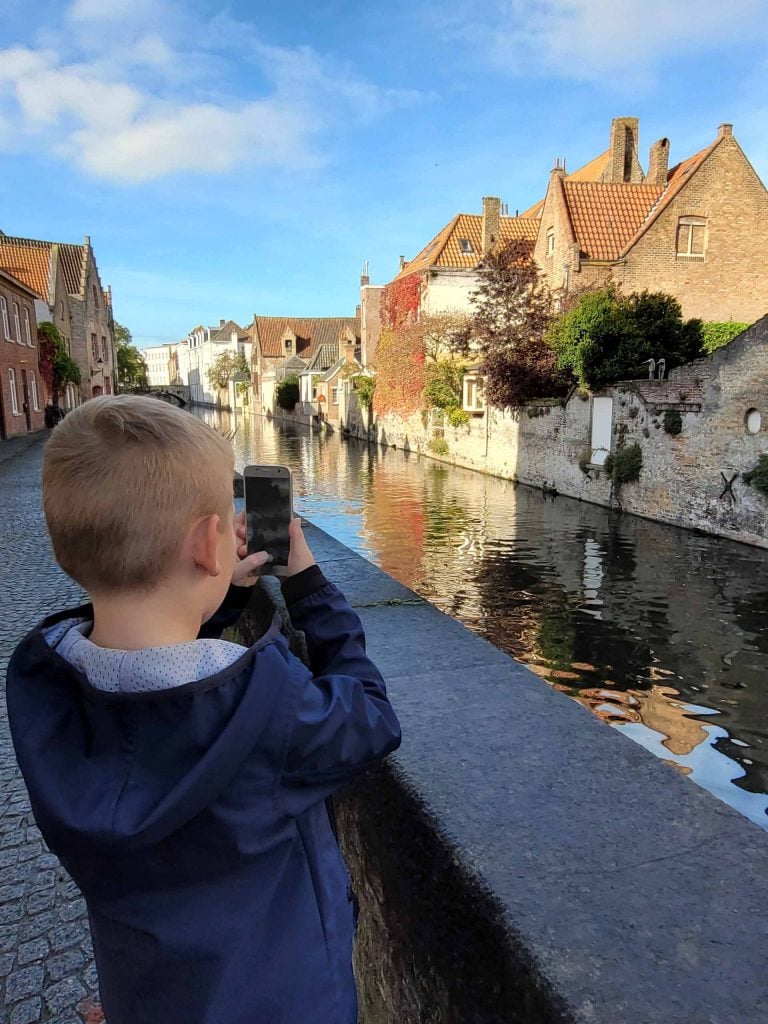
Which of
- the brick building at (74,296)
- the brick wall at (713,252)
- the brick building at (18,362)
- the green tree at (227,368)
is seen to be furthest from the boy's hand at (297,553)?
the green tree at (227,368)

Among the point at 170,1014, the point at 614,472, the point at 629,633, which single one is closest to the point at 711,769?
the point at 629,633

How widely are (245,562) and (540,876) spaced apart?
A: 30.1 inches

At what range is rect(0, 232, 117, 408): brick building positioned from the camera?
33.7m

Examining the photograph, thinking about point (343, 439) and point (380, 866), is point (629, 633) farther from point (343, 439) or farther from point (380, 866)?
point (343, 439)

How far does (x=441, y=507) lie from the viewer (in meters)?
17.0

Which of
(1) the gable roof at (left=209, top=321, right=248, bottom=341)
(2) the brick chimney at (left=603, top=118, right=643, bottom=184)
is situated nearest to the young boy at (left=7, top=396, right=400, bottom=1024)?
(2) the brick chimney at (left=603, top=118, right=643, bottom=184)

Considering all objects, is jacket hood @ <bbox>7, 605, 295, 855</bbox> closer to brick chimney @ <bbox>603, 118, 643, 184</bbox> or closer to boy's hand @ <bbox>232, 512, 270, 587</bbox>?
boy's hand @ <bbox>232, 512, 270, 587</bbox>

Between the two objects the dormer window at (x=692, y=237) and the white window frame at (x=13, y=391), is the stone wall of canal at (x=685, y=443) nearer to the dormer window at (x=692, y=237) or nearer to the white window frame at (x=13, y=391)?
the dormer window at (x=692, y=237)

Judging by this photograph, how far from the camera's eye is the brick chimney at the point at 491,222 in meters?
31.0

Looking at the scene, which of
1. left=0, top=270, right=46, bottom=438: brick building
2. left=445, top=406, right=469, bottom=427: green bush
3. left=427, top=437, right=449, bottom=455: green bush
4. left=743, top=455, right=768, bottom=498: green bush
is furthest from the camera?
left=427, top=437, right=449, bottom=455: green bush

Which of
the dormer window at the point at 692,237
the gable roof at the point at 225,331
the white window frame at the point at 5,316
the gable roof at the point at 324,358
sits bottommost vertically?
the white window frame at the point at 5,316

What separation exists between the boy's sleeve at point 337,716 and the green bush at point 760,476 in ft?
41.3

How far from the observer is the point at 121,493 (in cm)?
98

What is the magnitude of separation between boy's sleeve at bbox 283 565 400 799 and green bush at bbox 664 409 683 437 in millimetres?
14508
